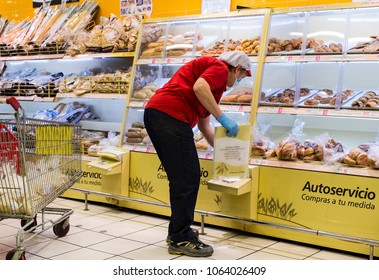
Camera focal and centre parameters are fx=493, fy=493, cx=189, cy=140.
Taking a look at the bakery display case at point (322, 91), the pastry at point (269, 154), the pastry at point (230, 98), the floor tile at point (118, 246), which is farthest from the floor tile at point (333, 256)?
the pastry at point (230, 98)

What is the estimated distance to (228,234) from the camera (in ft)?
13.6

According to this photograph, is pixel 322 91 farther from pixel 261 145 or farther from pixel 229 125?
pixel 229 125

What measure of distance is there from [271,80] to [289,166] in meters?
0.89

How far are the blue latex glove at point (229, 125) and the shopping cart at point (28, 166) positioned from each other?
48.6 inches

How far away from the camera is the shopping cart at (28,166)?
3197 mm

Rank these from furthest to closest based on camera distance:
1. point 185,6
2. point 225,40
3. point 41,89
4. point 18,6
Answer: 1. point 18,6
2. point 41,89
3. point 185,6
4. point 225,40

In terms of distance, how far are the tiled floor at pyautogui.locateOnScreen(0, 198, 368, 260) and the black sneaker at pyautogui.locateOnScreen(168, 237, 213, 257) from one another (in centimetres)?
5

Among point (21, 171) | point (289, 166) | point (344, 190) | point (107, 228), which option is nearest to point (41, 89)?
point (107, 228)

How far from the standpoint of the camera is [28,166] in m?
3.29

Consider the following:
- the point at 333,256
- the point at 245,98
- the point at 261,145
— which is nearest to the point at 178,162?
the point at 261,145

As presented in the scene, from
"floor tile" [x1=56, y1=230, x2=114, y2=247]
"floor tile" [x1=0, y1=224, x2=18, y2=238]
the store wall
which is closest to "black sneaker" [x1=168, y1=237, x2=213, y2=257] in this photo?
"floor tile" [x1=56, y1=230, x2=114, y2=247]

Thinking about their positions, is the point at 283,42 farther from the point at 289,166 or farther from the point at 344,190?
the point at 344,190

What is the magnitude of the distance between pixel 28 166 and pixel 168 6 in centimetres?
302

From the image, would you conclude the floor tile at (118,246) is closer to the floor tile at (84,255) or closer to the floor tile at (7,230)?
the floor tile at (84,255)
